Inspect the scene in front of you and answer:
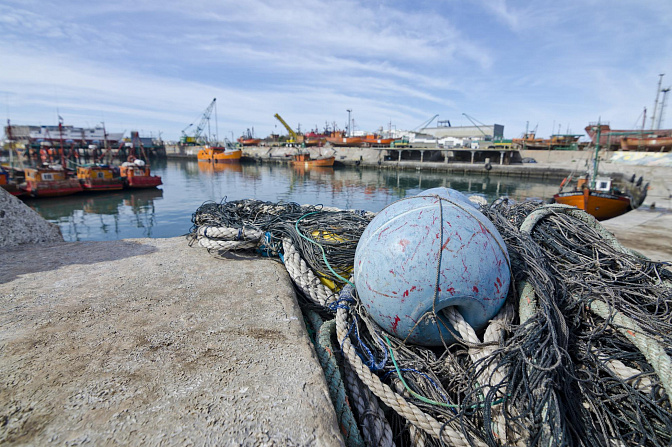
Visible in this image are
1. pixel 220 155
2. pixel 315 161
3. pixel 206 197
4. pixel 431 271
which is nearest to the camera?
pixel 431 271

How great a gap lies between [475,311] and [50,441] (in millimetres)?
2682

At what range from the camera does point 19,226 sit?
4.78 meters

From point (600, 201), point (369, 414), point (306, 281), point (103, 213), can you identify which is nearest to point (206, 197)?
point (103, 213)

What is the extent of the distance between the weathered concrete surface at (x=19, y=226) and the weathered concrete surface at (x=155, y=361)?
4.53ft

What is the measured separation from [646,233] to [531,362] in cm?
773

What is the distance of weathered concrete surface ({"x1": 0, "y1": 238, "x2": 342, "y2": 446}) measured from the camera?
1.68m

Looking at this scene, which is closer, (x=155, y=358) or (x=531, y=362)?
(x=531, y=362)

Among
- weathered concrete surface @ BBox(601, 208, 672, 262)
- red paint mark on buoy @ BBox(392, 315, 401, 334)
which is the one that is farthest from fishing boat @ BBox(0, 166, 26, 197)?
weathered concrete surface @ BBox(601, 208, 672, 262)

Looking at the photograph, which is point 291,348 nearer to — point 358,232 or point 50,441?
point 50,441

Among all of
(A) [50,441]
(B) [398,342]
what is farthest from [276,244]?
(A) [50,441]

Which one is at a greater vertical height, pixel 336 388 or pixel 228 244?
pixel 228 244

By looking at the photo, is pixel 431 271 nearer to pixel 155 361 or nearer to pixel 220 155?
pixel 155 361

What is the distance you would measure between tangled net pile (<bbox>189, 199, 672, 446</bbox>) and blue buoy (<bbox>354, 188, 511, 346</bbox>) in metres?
0.17

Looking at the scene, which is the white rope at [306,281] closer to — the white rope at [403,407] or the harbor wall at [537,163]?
the white rope at [403,407]
